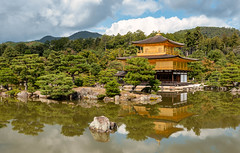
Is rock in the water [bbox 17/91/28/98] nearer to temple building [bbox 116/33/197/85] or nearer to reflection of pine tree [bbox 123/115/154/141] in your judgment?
temple building [bbox 116/33/197/85]

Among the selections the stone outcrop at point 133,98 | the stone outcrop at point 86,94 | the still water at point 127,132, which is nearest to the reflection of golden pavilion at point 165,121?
the still water at point 127,132

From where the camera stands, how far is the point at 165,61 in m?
32.2

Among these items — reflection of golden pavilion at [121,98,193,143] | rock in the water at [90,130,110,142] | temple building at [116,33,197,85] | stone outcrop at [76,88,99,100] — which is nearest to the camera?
rock in the water at [90,130,110,142]

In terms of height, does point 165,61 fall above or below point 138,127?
above

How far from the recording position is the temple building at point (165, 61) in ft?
103

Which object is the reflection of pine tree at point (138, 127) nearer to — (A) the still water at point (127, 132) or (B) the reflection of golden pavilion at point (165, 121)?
(A) the still water at point (127, 132)

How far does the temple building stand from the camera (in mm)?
31406

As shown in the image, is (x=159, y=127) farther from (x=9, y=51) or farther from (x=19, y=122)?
(x=9, y=51)

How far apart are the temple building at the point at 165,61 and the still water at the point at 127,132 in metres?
17.1

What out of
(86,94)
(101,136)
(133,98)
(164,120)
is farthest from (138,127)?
(86,94)

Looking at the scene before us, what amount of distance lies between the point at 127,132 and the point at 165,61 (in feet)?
77.6

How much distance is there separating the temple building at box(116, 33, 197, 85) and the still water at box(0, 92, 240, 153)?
17108 millimetres

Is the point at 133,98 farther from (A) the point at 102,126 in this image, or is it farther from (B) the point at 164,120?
(A) the point at 102,126

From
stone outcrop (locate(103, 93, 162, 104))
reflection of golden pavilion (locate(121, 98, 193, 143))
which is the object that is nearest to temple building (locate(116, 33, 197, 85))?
stone outcrop (locate(103, 93, 162, 104))
